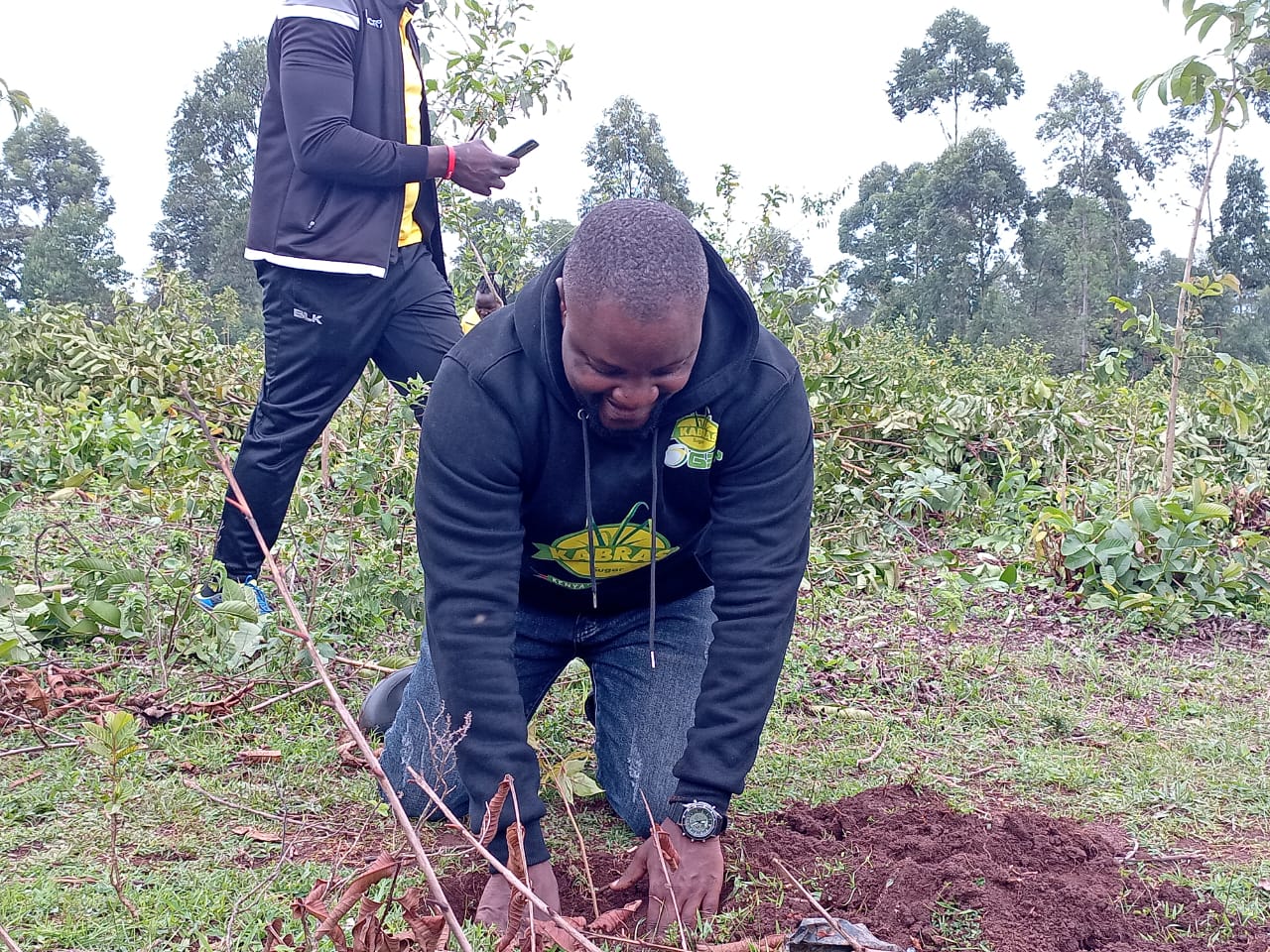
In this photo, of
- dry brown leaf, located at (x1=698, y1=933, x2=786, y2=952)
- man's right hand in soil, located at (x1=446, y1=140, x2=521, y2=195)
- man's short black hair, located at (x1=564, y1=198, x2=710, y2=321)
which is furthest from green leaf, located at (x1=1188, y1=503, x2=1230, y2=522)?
man's short black hair, located at (x1=564, y1=198, x2=710, y2=321)

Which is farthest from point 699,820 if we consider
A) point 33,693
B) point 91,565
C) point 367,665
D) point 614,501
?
point 91,565

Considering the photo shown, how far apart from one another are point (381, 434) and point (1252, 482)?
14.0 feet

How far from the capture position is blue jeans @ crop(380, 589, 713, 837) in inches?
103

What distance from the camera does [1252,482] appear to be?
5652mm

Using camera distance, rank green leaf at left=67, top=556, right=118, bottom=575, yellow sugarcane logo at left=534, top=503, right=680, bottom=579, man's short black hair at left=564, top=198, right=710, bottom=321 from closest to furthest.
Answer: man's short black hair at left=564, top=198, right=710, bottom=321 → yellow sugarcane logo at left=534, top=503, right=680, bottom=579 → green leaf at left=67, top=556, right=118, bottom=575

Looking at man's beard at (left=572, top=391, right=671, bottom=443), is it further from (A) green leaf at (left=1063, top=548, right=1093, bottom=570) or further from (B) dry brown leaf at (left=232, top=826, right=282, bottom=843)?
(A) green leaf at (left=1063, top=548, right=1093, bottom=570)

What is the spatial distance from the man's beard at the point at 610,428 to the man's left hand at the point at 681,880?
752 mm

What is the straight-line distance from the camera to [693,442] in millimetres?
2193

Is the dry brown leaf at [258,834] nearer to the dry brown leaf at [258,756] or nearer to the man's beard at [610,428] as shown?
the dry brown leaf at [258,756]

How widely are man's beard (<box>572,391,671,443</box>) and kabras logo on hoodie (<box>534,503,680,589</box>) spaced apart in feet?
0.59

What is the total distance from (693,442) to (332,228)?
164cm

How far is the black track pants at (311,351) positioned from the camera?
133 inches

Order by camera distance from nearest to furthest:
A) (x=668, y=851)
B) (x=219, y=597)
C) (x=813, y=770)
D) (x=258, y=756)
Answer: (x=668, y=851) → (x=258, y=756) → (x=813, y=770) → (x=219, y=597)

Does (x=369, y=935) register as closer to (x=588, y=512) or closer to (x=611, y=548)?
(x=588, y=512)
